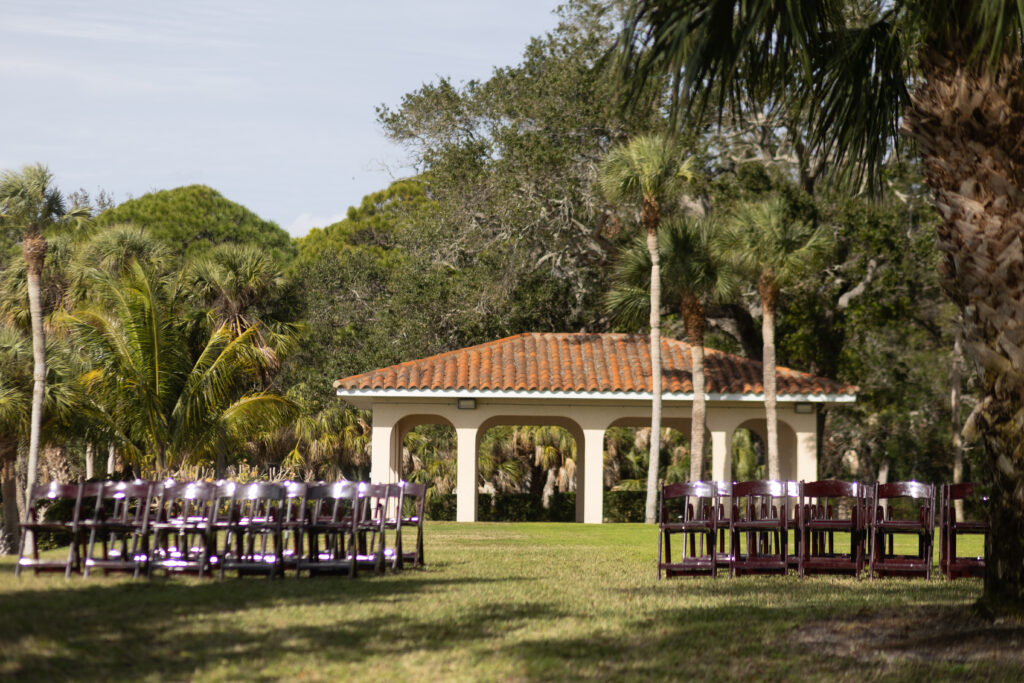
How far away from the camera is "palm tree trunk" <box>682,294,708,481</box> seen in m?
24.8

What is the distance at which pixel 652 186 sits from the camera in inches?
951

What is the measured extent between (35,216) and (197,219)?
118ft

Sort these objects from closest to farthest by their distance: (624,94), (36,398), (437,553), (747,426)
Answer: (624,94) < (437,553) < (36,398) < (747,426)

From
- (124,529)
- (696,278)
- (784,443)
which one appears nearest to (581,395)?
(696,278)

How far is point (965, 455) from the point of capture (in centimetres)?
3291

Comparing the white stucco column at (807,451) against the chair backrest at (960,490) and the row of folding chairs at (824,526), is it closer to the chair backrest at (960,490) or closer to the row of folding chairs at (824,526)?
the row of folding chairs at (824,526)

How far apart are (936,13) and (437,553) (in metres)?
9.53

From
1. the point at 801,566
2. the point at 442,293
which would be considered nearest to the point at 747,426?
the point at 442,293

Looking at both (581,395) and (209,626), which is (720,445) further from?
(209,626)

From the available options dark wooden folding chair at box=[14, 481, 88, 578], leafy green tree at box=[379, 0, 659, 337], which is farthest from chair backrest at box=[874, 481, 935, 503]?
leafy green tree at box=[379, 0, 659, 337]

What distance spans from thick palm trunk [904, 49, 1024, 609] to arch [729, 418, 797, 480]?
19218 millimetres

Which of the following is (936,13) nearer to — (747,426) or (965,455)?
(747,426)

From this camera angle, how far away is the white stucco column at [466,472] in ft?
86.8

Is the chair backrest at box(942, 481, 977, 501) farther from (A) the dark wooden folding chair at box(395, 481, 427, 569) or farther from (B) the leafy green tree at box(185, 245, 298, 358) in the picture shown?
(B) the leafy green tree at box(185, 245, 298, 358)
